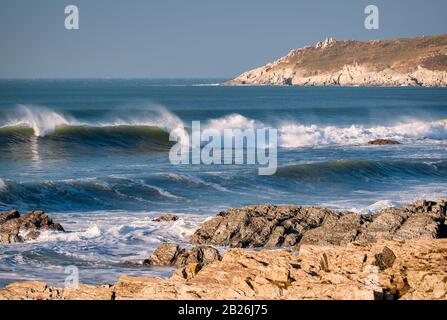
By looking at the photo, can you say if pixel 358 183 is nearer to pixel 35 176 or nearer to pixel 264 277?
pixel 35 176

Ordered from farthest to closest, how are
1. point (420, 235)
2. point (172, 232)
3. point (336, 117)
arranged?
point (336, 117) < point (172, 232) < point (420, 235)

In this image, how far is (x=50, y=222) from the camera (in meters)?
16.2

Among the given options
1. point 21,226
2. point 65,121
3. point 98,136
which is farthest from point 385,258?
point 65,121

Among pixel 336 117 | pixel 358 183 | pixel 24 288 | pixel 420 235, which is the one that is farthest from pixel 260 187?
pixel 336 117

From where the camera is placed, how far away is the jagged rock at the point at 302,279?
7395 mm

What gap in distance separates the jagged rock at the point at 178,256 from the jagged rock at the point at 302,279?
4.31 meters

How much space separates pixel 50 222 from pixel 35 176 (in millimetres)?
10764

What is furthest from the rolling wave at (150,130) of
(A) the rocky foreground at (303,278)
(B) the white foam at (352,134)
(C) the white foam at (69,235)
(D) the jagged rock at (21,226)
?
(A) the rocky foreground at (303,278)

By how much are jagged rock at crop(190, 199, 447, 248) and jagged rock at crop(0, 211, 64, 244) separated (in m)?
2.93

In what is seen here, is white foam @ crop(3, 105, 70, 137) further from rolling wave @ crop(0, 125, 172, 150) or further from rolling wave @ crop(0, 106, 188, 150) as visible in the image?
rolling wave @ crop(0, 125, 172, 150)

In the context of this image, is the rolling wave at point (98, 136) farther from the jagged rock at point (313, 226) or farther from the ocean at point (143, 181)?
the jagged rock at point (313, 226)

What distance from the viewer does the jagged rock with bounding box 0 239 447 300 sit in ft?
24.3

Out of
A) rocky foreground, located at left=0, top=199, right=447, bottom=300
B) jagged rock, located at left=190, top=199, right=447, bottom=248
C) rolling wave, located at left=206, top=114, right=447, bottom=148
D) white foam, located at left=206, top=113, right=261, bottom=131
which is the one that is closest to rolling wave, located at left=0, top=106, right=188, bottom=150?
white foam, located at left=206, top=113, right=261, bottom=131
